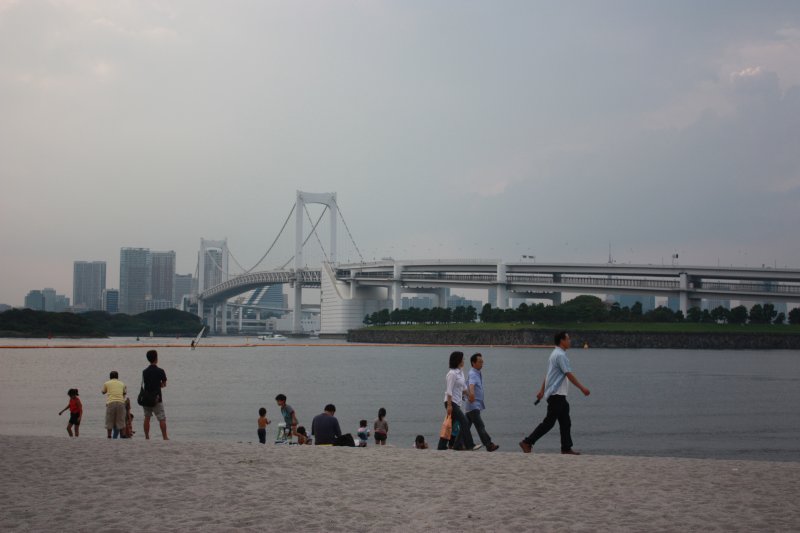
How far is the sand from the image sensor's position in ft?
18.2

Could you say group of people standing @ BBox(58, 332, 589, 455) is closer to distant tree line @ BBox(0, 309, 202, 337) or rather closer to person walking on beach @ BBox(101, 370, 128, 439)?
person walking on beach @ BBox(101, 370, 128, 439)

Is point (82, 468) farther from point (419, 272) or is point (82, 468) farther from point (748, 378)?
point (419, 272)

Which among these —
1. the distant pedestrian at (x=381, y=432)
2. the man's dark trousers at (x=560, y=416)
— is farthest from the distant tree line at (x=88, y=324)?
the man's dark trousers at (x=560, y=416)

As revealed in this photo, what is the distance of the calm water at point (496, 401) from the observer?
1659 centimetres

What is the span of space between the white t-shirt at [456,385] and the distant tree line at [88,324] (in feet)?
288

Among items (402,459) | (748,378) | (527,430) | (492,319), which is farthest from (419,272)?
(402,459)

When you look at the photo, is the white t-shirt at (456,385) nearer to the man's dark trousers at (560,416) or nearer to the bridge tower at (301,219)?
the man's dark trousers at (560,416)

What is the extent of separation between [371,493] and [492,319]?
71.5 m

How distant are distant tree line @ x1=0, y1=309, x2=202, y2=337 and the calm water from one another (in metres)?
48.4

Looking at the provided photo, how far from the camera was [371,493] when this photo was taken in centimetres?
646

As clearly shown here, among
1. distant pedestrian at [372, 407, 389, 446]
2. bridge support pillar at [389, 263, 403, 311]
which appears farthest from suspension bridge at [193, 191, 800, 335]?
distant pedestrian at [372, 407, 389, 446]

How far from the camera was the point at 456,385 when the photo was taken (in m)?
9.55

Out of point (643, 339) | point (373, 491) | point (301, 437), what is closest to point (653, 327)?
point (643, 339)

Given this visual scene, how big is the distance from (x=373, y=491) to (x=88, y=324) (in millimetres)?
95454
